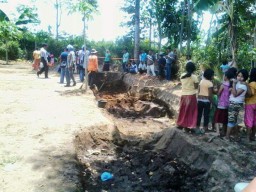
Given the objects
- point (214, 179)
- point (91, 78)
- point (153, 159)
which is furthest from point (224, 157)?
point (91, 78)

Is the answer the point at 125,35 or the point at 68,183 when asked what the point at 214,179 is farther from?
the point at 125,35

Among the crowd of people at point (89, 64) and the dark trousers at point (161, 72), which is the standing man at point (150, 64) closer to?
the crowd of people at point (89, 64)

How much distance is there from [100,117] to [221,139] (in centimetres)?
347

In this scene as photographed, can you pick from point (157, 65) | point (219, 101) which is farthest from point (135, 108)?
point (219, 101)

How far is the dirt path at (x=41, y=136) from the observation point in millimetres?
4543

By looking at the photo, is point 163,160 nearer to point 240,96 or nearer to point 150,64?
point 240,96

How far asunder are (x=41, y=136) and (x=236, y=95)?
419cm

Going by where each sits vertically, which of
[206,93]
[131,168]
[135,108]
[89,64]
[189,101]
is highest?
[89,64]

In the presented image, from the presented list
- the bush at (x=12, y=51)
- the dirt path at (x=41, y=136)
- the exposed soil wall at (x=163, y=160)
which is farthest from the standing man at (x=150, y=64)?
the bush at (x=12, y=51)

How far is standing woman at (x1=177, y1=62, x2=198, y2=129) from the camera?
7316mm

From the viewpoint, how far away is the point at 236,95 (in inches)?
259

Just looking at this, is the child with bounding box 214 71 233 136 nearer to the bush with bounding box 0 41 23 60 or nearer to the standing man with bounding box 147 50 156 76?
the standing man with bounding box 147 50 156 76

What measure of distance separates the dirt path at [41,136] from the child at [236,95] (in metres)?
3.31

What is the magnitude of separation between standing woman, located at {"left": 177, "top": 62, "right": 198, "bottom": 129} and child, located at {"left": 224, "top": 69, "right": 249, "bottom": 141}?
916mm
